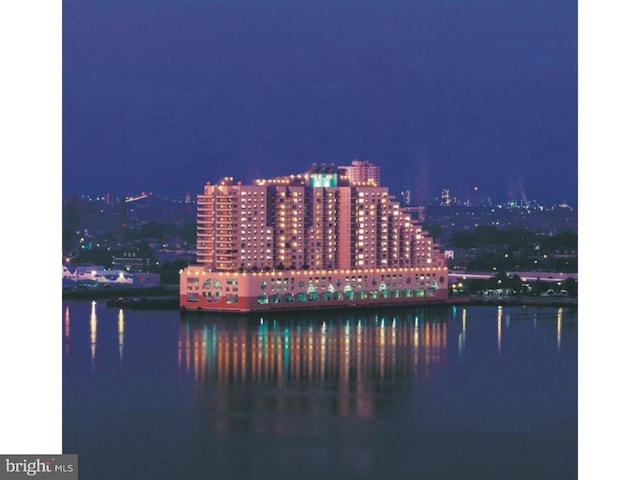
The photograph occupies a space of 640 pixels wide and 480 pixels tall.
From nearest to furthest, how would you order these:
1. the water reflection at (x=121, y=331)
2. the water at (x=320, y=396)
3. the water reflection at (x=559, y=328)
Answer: the water at (x=320, y=396) < the water reflection at (x=121, y=331) < the water reflection at (x=559, y=328)

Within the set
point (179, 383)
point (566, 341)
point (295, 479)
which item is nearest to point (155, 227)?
point (566, 341)

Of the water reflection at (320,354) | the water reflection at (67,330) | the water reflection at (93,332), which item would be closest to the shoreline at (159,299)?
the water reflection at (93,332)

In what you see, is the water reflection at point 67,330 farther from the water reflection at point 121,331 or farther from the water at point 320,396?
the water reflection at point 121,331

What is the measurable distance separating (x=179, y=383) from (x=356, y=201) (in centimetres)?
753

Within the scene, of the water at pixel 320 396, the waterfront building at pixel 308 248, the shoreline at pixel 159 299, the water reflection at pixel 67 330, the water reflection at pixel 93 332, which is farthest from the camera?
the shoreline at pixel 159 299

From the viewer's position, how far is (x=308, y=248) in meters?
19.6

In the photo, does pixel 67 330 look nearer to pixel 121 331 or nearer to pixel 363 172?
pixel 121 331

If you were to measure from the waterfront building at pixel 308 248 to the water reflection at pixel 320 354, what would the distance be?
988 millimetres

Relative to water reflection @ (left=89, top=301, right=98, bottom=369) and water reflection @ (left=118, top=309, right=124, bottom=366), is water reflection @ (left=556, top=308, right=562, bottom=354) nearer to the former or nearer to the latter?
water reflection @ (left=118, top=309, right=124, bottom=366)

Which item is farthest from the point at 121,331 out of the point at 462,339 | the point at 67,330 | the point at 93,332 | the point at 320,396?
the point at 320,396

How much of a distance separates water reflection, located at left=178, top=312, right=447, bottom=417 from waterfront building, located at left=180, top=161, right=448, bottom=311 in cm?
99

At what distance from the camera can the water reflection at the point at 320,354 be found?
1275cm

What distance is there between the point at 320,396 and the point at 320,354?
258cm

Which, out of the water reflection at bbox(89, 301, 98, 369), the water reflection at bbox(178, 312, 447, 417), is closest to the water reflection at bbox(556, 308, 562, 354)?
the water reflection at bbox(178, 312, 447, 417)
